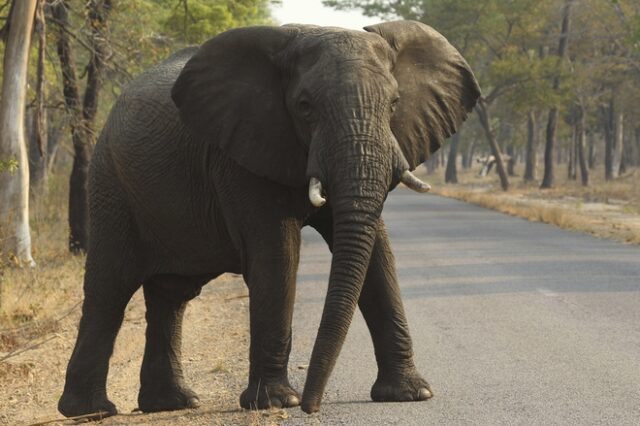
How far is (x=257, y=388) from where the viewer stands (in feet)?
21.8

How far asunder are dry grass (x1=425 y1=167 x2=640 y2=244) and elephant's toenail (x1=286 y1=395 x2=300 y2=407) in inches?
577

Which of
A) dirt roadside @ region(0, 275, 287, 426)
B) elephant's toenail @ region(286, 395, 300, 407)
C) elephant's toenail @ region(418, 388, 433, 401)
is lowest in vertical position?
dirt roadside @ region(0, 275, 287, 426)

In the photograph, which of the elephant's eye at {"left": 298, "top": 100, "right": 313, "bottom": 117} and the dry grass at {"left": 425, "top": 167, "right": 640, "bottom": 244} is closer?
the elephant's eye at {"left": 298, "top": 100, "right": 313, "bottom": 117}

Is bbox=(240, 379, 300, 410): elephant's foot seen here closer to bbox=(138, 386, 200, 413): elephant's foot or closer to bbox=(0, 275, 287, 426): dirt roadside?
bbox=(0, 275, 287, 426): dirt roadside

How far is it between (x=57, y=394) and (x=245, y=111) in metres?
3.68

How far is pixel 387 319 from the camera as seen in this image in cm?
689

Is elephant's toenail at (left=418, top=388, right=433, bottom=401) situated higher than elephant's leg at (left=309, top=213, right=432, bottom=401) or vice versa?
elephant's leg at (left=309, top=213, right=432, bottom=401)

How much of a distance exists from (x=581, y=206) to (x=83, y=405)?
2875 centimetres

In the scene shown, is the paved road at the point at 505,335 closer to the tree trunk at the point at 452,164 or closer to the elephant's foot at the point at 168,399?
the elephant's foot at the point at 168,399

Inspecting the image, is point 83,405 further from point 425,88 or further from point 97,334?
point 425,88

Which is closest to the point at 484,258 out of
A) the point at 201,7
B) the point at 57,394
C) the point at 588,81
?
the point at 201,7

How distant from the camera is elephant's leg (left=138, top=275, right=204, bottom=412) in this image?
788cm

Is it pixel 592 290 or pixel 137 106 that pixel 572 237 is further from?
pixel 137 106

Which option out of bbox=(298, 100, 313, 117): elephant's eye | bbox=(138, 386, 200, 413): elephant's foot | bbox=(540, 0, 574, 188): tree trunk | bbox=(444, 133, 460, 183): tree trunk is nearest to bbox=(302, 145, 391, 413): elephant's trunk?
bbox=(298, 100, 313, 117): elephant's eye
